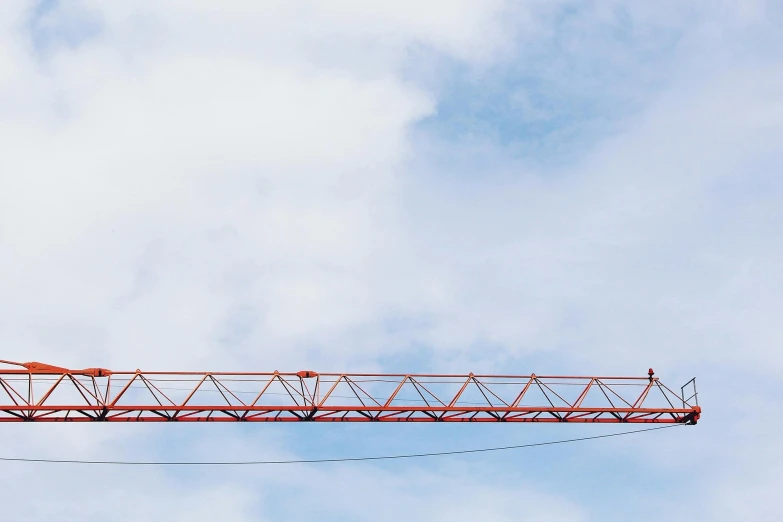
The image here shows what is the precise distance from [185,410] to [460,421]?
20.2 meters

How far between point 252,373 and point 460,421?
15.8m

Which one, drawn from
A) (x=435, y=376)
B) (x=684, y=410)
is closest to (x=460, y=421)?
(x=435, y=376)

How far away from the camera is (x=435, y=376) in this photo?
78.6 m

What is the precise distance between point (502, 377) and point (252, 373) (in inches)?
729

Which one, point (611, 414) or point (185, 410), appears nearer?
point (185, 410)

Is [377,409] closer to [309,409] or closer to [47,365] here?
[309,409]

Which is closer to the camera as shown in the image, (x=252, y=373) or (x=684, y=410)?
(x=252, y=373)

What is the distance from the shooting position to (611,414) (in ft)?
269

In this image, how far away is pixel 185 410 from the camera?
73.4 m

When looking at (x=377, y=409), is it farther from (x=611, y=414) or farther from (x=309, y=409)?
(x=611, y=414)

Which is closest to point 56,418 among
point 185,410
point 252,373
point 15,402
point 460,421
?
point 15,402

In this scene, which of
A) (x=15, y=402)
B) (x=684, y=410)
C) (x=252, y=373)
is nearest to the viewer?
(x=15, y=402)

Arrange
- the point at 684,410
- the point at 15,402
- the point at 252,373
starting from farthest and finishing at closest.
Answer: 1. the point at 684,410
2. the point at 252,373
3. the point at 15,402

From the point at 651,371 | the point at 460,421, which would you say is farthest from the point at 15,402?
the point at 651,371
